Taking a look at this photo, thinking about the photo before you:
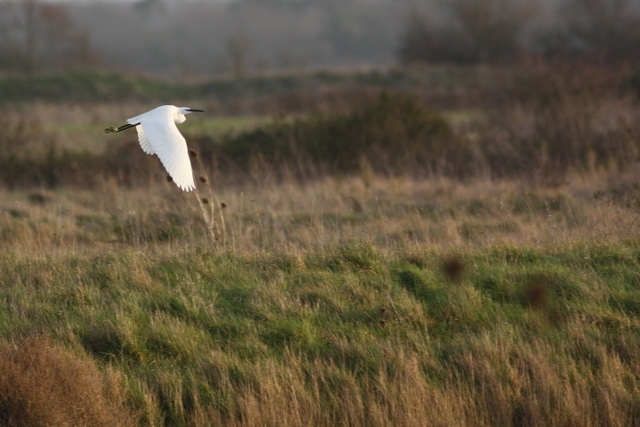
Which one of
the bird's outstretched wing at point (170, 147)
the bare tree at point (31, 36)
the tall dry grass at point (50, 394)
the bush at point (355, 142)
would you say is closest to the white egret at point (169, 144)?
the bird's outstretched wing at point (170, 147)

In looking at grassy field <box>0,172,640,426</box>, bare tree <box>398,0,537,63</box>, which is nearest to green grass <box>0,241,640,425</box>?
grassy field <box>0,172,640,426</box>

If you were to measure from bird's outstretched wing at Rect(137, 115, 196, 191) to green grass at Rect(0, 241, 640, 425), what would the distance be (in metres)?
0.88

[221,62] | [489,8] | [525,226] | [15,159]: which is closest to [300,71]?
[489,8]

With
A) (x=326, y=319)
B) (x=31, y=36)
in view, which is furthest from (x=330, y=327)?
(x=31, y=36)

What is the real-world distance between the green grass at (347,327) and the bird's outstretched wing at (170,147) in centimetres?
88

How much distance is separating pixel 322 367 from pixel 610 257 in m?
2.75

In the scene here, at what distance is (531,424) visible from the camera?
4668 mm

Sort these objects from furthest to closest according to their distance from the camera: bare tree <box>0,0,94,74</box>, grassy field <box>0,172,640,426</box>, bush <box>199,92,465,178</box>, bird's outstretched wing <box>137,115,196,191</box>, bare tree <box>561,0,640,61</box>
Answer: bare tree <box>0,0,94,74</box>, bare tree <box>561,0,640,61</box>, bush <box>199,92,465,178</box>, bird's outstretched wing <box>137,115,196,191</box>, grassy field <box>0,172,640,426</box>

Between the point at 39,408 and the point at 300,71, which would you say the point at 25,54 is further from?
the point at 39,408

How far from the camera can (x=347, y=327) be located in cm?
529

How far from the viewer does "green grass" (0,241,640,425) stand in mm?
4699

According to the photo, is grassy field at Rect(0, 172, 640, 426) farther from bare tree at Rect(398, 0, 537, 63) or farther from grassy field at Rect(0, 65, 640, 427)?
bare tree at Rect(398, 0, 537, 63)

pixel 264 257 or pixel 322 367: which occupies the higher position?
pixel 264 257

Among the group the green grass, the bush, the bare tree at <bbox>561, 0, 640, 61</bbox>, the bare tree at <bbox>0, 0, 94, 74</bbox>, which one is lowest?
the green grass
